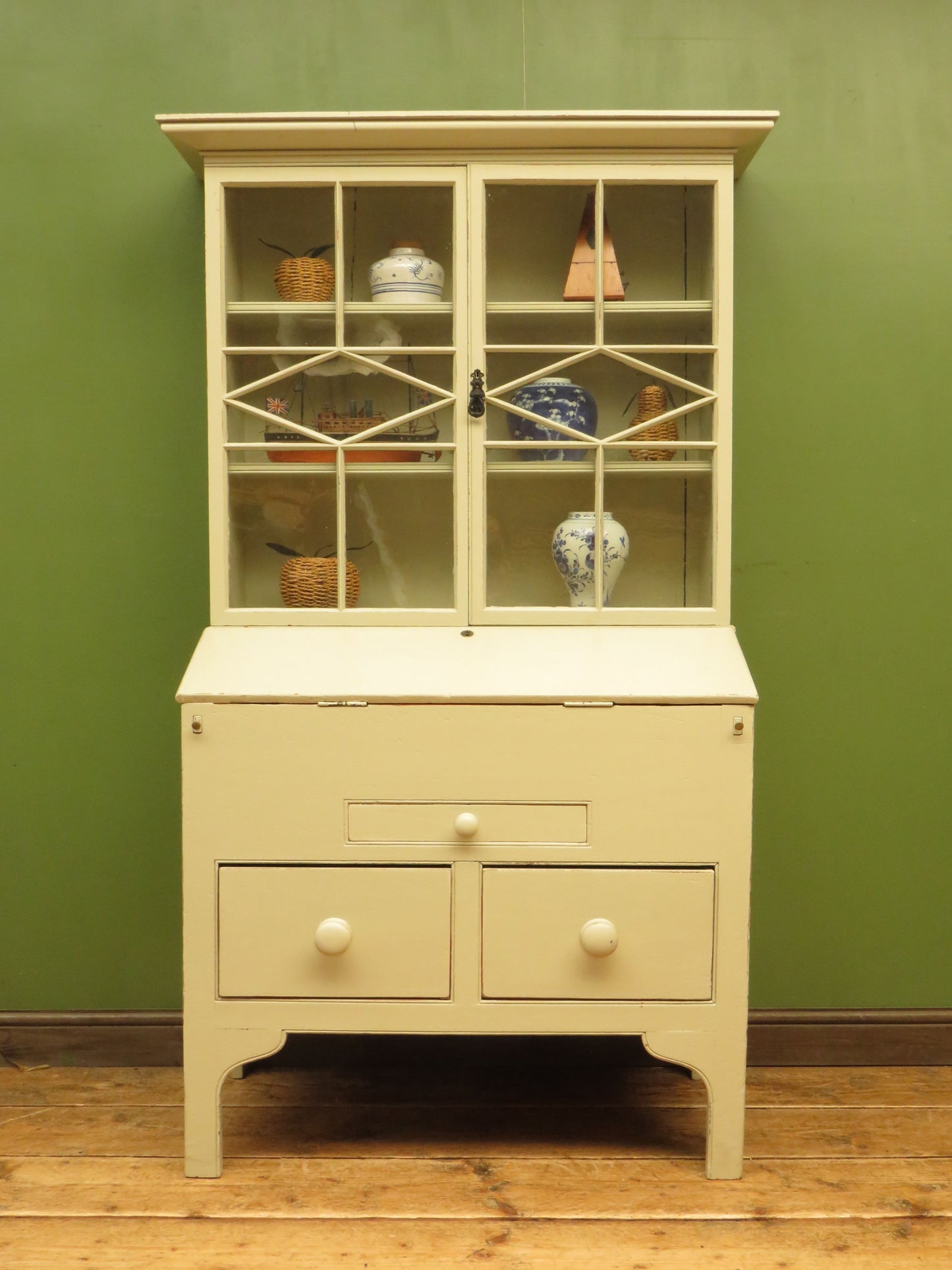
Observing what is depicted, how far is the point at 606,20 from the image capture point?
6.50 feet

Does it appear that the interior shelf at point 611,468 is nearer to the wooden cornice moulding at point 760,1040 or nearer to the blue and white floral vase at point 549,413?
the blue and white floral vase at point 549,413

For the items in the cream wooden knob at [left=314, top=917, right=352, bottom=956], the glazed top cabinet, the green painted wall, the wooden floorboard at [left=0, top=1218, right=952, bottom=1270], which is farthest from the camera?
the green painted wall

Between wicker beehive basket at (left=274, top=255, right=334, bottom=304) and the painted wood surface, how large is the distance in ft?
2.13

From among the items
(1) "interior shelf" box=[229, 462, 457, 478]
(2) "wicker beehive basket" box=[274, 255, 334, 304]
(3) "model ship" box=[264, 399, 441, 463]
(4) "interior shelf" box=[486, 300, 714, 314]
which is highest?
(2) "wicker beehive basket" box=[274, 255, 334, 304]

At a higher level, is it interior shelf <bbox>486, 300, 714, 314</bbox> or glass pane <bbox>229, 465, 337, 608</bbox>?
interior shelf <bbox>486, 300, 714, 314</bbox>

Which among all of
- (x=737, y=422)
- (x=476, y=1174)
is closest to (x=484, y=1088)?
(x=476, y=1174)

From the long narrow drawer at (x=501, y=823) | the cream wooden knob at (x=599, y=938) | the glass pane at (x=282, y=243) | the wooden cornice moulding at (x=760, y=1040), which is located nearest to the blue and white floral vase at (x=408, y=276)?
the glass pane at (x=282, y=243)

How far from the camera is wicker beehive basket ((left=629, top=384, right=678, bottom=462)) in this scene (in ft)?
5.84

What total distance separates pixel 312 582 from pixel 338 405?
1.15ft

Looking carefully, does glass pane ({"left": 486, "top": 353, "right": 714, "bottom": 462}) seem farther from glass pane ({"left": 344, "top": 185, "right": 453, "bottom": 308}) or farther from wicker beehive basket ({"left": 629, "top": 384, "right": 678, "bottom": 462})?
glass pane ({"left": 344, "top": 185, "right": 453, "bottom": 308})

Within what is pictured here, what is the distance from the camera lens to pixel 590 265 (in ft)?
5.83

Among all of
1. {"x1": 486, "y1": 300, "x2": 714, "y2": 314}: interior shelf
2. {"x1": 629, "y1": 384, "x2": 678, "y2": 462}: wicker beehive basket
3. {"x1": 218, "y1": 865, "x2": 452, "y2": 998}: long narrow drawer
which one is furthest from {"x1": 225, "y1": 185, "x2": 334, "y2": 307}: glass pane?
{"x1": 218, "y1": 865, "x2": 452, "y2": 998}: long narrow drawer

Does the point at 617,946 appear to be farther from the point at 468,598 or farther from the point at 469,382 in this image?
the point at 469,382

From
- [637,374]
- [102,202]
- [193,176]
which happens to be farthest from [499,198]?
[102,202]
